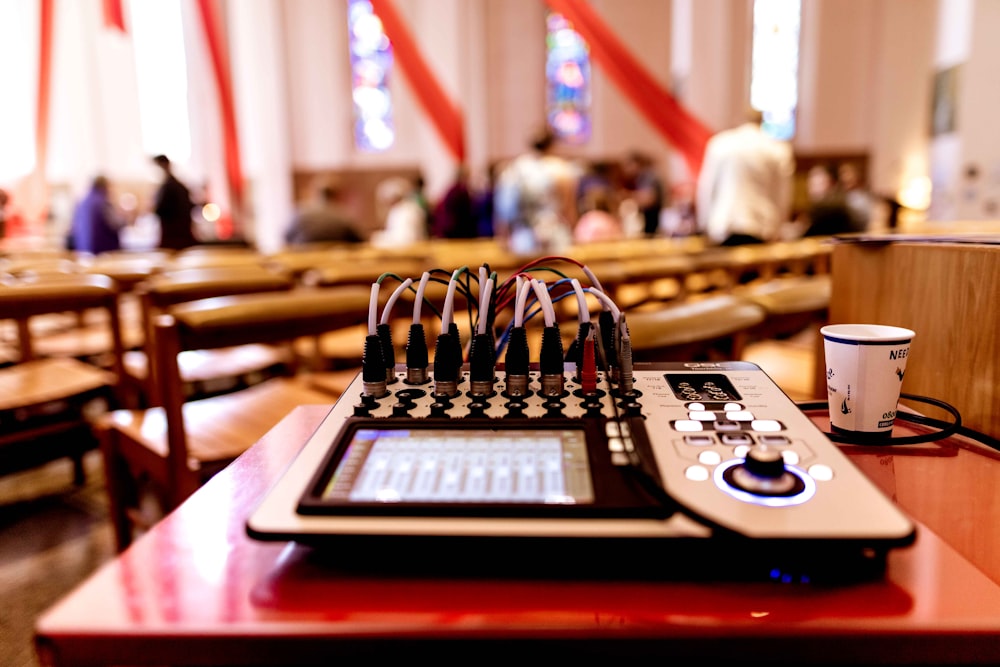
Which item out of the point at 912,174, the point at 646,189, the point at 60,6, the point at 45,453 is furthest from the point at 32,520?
the point at 912,174

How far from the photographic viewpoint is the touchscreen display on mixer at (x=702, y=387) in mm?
625

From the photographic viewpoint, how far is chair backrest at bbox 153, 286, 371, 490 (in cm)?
113

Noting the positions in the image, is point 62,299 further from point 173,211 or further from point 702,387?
point 173,211

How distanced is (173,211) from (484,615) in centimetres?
596

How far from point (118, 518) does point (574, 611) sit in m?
1.39

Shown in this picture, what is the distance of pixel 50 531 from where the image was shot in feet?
6.03

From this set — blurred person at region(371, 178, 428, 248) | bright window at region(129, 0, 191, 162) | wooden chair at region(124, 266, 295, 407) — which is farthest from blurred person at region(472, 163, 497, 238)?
wooden chair at region(124, 266, 295, 407)

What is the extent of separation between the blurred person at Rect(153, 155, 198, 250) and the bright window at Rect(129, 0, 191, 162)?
330 cm

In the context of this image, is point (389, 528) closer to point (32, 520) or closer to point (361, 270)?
point (361, 270)

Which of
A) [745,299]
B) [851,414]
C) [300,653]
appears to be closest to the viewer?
[300,653]

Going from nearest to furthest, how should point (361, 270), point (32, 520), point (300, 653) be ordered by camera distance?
point (300, 653) → point (32, 520) → point (361, 270)

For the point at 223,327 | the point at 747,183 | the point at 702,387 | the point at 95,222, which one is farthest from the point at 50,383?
the point at 95,222

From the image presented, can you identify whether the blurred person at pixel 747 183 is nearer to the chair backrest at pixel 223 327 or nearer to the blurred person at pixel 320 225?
the blurred person at pixel 320 225

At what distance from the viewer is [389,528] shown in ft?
1.40
